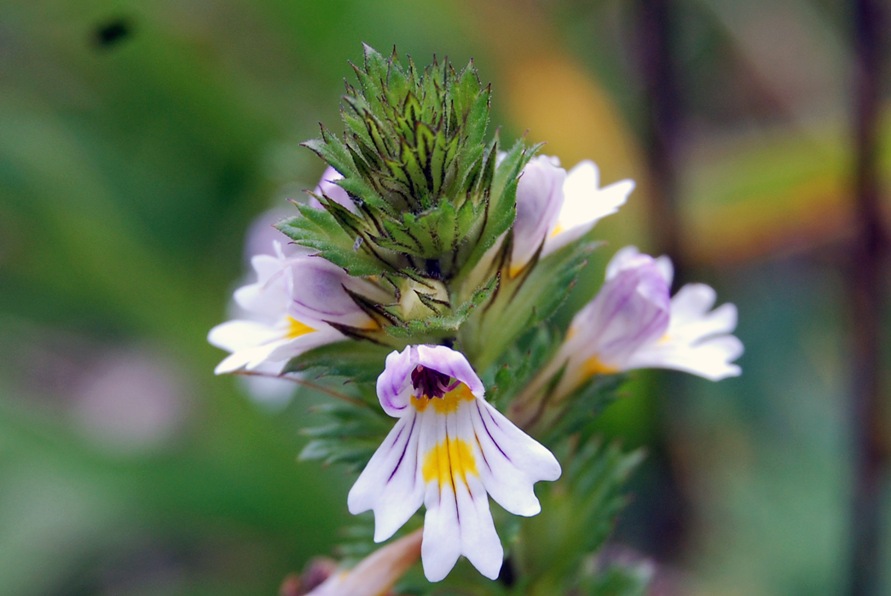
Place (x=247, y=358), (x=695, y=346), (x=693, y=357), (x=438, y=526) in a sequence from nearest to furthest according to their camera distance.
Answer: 1. (x=438, y=526)
2. (x=247, y=358)
3. (x=693, y=357)
4. (x=695, y=346)

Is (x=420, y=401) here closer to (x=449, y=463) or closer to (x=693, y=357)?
(x=449, y=463)

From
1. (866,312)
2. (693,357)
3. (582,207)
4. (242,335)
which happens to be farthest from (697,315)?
(866,312)

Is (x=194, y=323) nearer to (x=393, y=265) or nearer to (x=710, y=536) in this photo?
(x=710, y=536)

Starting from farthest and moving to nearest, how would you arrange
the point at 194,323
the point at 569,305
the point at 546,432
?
the point at 194,323 → the point at 569,305 → the point at 546,432

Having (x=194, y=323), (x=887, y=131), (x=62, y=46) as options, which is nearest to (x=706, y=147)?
(x=887, y=131)

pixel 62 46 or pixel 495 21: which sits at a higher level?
pixel 495 21

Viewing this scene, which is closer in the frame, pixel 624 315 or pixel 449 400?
pixel 449 400

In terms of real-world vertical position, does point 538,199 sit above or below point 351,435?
above

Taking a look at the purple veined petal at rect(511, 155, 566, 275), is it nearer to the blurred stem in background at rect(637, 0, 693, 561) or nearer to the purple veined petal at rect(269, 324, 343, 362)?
the purple veined petal at rect(269, 324, 343, 362)
